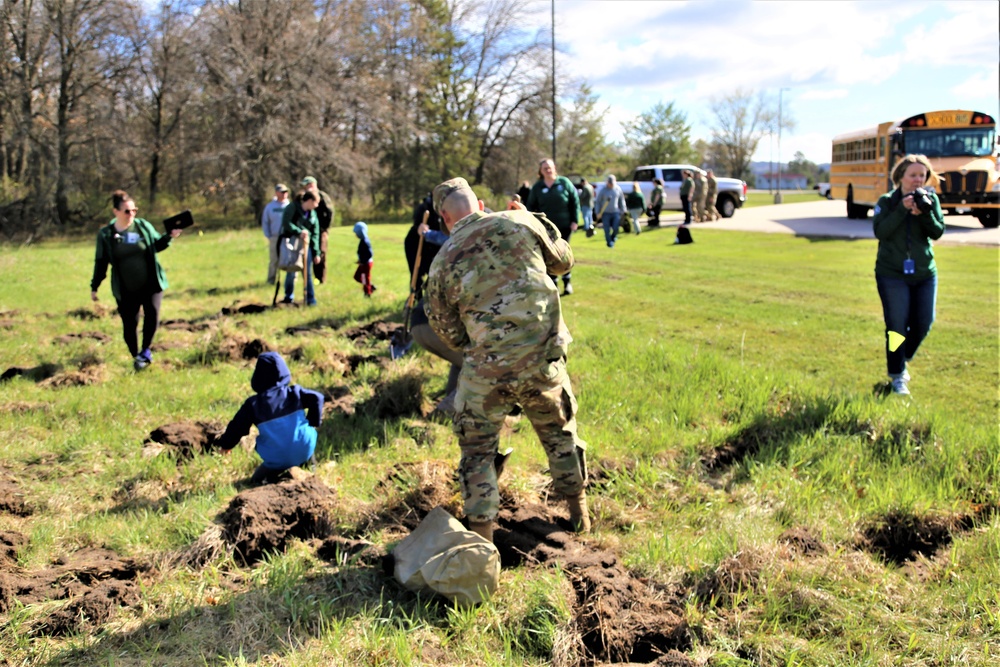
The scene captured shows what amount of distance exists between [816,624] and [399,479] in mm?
2783

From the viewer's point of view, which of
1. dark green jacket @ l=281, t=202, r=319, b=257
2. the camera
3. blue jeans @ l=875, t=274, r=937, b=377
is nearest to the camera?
the camera

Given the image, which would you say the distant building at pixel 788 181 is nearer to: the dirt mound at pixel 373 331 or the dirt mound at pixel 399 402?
the dirt mound at pixel 373 331

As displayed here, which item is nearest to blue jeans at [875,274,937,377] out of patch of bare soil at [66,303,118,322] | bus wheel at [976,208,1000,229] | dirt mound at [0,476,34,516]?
dirt mound at [0,476,34,516]

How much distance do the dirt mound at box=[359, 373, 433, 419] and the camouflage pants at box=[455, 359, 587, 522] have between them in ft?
8.57

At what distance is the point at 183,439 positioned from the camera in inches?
235

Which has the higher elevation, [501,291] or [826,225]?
[826,225]

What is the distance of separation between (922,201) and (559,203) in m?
5.25

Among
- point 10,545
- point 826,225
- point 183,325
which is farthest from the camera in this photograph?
point 826,225

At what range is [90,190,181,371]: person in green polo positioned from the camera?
8.00 m

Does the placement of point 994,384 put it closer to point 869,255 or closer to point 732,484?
point 732,484

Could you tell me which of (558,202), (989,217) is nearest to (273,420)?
(558,202)

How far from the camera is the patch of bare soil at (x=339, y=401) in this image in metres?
6.75

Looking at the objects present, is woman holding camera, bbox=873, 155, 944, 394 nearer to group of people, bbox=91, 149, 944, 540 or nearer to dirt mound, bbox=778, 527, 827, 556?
dirt mound, bbox=778, 527, 827, 556

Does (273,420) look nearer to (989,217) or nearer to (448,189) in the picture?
(448,189)
